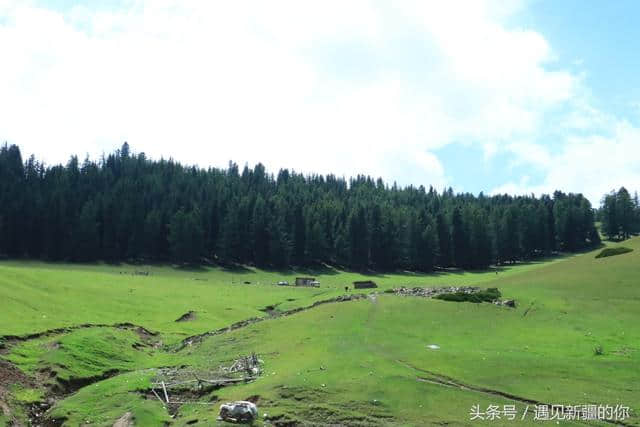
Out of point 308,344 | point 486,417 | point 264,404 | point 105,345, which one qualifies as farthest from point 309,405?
point 105,345

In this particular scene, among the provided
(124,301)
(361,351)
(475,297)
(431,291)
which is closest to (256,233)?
(124,301)

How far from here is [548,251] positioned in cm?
16512

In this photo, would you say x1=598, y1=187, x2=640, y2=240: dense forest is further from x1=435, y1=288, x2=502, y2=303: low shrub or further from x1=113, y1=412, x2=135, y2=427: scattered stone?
x1=113, y1=412, x2=135, y2=427: scattered stone

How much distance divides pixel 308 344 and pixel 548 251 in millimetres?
146939

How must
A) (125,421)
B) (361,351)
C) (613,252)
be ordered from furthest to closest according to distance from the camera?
(613,252)
(361,351)
(125,421)

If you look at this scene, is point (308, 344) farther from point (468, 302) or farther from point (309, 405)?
point (468, 302)

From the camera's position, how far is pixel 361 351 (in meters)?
32.5

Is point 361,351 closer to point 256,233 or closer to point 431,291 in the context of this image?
point 431,291

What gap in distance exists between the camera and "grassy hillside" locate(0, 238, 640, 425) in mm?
24438

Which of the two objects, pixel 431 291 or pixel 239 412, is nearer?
pixel 239 412

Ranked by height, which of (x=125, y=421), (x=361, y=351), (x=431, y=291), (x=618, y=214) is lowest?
(x=125, y=421)

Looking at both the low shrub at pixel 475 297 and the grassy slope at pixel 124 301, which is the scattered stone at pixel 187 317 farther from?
the low shrub at pixel 475 297

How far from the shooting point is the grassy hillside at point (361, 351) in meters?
24.4

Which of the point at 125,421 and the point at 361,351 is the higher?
the point at 361,351
